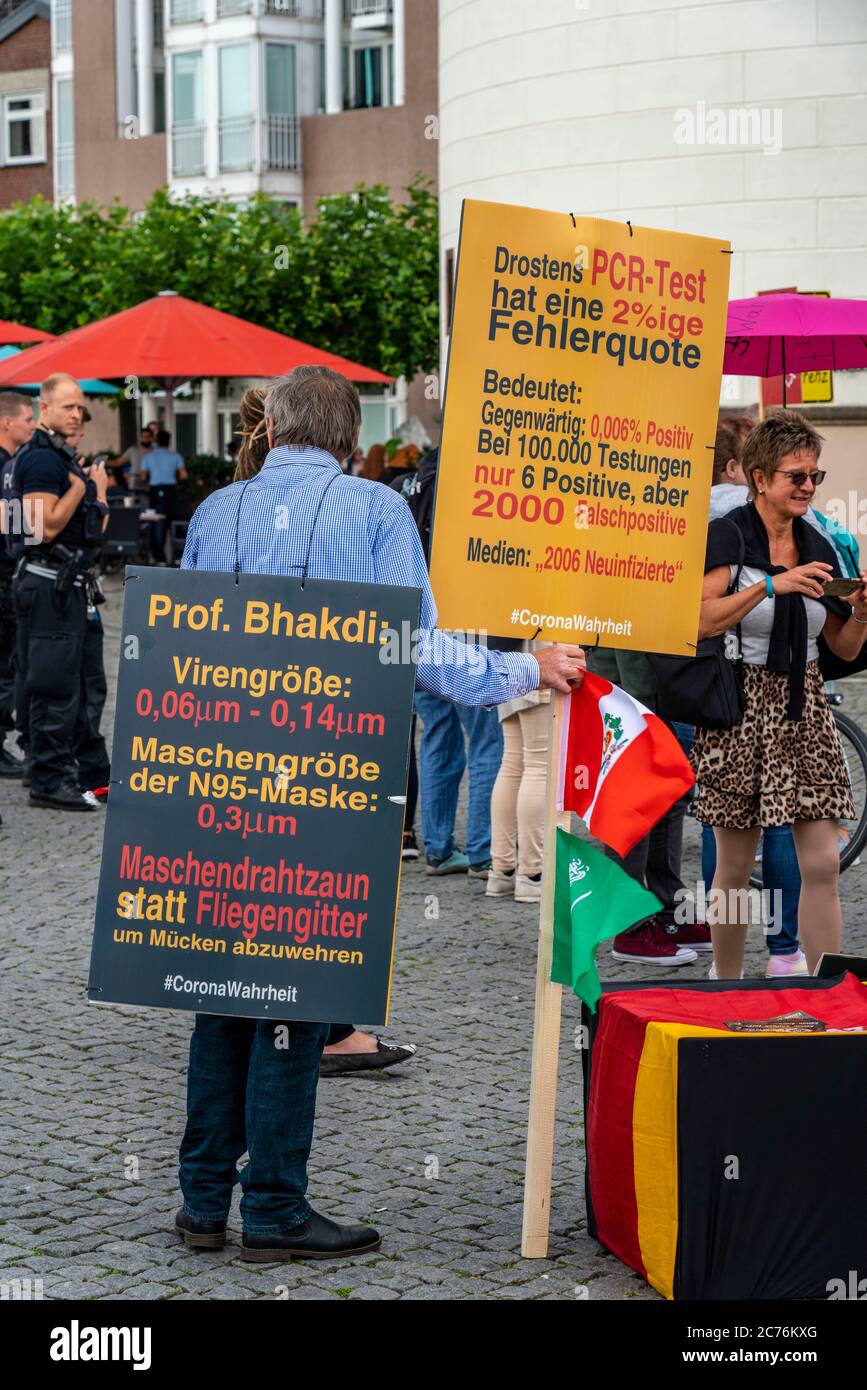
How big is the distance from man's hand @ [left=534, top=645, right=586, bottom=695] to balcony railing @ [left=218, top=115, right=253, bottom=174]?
38662 mm

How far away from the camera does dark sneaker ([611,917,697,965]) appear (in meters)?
7.25

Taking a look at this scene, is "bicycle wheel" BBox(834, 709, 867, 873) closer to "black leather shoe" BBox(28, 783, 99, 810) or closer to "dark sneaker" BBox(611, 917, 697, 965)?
"dark sneaker" BBox(611, 917, 697, 965)

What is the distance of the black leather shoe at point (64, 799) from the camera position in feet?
34.3

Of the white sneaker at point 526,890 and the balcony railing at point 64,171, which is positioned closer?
the white sneaker at point 526,890

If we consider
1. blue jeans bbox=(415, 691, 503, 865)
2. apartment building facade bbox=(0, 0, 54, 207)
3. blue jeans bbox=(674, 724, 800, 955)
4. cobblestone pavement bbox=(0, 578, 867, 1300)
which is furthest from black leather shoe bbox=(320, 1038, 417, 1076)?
apartment building facade bbox=(0, 0, 54, 207)

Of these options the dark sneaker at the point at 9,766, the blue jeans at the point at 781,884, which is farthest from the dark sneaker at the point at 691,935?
the dark sneaker at the point at 9,766

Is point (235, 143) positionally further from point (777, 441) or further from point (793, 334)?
point (777, 441)

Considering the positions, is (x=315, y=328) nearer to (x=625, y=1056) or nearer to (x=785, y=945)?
(x=785, y=945)

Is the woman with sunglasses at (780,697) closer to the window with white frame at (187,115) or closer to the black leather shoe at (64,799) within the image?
the black leather shoe at (64,799)

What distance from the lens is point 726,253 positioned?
15.2 feet

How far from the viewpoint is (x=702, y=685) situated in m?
5.93

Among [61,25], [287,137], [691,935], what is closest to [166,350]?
[691,935]

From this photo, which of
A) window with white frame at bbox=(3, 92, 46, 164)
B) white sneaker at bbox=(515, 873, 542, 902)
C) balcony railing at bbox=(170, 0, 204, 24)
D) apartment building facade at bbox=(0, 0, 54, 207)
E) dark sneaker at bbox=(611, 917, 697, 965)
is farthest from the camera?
window with white frame at bbox=(3, 92, 46, 164)

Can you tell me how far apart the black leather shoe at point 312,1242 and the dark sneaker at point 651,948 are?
2994mm
